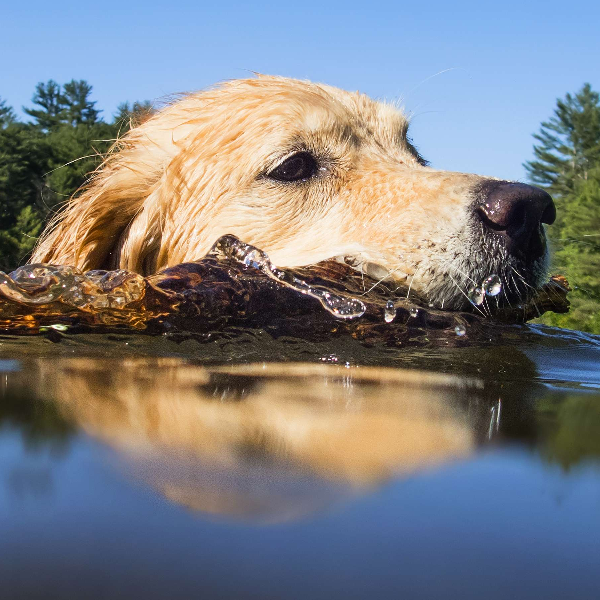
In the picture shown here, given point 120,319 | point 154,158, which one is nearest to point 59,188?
point 154,158

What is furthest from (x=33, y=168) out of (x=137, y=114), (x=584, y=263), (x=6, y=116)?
(x=137, y=114)

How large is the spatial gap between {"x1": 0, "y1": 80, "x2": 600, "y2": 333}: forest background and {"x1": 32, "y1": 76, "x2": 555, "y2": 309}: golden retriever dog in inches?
497

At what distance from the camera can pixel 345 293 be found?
2.99m

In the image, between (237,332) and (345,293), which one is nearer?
(237,332)

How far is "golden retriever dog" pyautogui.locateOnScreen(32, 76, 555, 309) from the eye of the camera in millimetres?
3613

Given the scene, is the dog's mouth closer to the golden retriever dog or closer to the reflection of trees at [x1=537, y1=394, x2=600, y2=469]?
the golden retriever dog

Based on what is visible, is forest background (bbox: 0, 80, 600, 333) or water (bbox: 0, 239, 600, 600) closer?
water (bbox: 0, 239, 600, 600)

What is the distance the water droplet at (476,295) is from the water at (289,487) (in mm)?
1685

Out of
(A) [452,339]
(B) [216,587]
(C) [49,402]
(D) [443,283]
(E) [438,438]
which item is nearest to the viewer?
(B) [216,587]

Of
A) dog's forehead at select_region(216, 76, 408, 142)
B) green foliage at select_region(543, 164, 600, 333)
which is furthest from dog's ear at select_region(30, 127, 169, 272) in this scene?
green foliage at select_region(543, 164, 600, 333)

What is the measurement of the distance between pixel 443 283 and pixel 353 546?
116 inches

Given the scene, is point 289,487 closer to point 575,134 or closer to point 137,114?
point 137,114

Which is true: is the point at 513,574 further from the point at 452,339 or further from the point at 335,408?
the point at 452,339

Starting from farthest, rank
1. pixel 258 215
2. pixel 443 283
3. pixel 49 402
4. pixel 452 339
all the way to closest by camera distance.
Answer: pixel 258 215 → pixel 443 283 → pixel 452 339 → pixel 49 402
